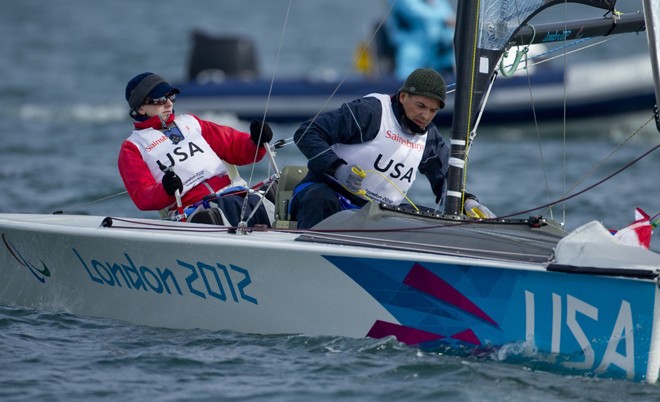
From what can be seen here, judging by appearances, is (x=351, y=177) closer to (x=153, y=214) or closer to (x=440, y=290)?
(x=440, y=290)

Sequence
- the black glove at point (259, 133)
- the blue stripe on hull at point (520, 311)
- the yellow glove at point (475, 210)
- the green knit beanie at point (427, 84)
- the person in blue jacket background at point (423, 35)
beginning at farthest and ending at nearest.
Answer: the person in blue jacket background at point (423, 35)
the black glove at point (259, 133)
the yellow glove at point (475, 210)
the green knit beanie at point (427, 84)
the blue stripe on hull at point (520, 311)

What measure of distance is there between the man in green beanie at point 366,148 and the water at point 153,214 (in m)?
0.77

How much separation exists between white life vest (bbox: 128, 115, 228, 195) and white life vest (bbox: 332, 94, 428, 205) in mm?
818

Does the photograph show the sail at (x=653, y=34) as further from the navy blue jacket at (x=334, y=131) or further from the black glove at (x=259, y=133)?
the black glove at (x=259, y=133)

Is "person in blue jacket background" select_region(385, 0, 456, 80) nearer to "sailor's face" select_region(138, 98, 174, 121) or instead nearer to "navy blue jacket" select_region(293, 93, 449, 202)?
"sailor's face" select_region(138, 98, 174, 121)

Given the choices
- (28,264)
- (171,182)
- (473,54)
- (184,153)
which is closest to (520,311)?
(473,54)

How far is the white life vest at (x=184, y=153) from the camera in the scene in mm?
5988

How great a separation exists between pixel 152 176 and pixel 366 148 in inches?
42.5

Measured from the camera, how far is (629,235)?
4840mm

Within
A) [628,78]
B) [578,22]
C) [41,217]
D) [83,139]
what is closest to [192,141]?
[41,217]

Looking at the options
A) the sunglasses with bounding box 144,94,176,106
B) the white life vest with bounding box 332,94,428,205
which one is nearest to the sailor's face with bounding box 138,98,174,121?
the sunglasses with bounding box 144,94,176,106

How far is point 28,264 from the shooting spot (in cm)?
597

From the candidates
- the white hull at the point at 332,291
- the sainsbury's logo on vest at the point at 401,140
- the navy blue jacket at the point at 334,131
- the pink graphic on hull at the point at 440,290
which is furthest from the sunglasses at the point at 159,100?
the pink graphic on hull at the point at 440,290

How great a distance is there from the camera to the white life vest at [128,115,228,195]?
5988 mm
